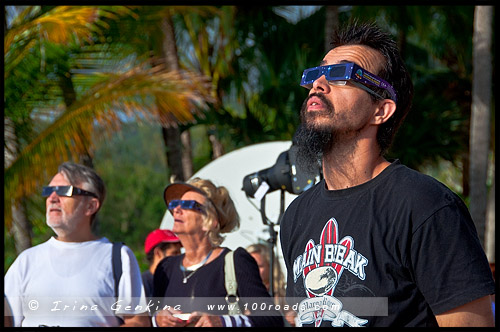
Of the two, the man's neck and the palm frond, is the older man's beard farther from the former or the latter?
the palm frond

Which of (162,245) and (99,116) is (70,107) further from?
(162,245)

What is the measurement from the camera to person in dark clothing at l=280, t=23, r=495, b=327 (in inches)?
70.2

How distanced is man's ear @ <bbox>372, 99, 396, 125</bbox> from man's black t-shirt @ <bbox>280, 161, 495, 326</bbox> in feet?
0.54

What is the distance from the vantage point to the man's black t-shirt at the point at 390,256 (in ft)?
5.83

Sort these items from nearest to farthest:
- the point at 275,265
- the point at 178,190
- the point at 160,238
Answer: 1. the point at 178,190
2. the point at 275,265
3. the point at 160,238

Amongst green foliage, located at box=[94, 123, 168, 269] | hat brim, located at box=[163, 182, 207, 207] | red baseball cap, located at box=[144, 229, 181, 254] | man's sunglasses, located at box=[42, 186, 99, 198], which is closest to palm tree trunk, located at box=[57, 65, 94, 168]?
red baseball cap, located at box=[144, 229, 181, 254]

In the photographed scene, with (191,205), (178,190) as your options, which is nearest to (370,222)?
(191,205)

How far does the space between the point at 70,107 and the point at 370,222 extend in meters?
6.46

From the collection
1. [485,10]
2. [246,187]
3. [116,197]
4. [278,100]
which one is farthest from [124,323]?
[116,197]

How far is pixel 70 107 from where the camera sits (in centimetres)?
779

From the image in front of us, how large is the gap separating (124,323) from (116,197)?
143 feet

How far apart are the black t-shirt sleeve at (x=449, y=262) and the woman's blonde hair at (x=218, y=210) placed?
2.09 meters
